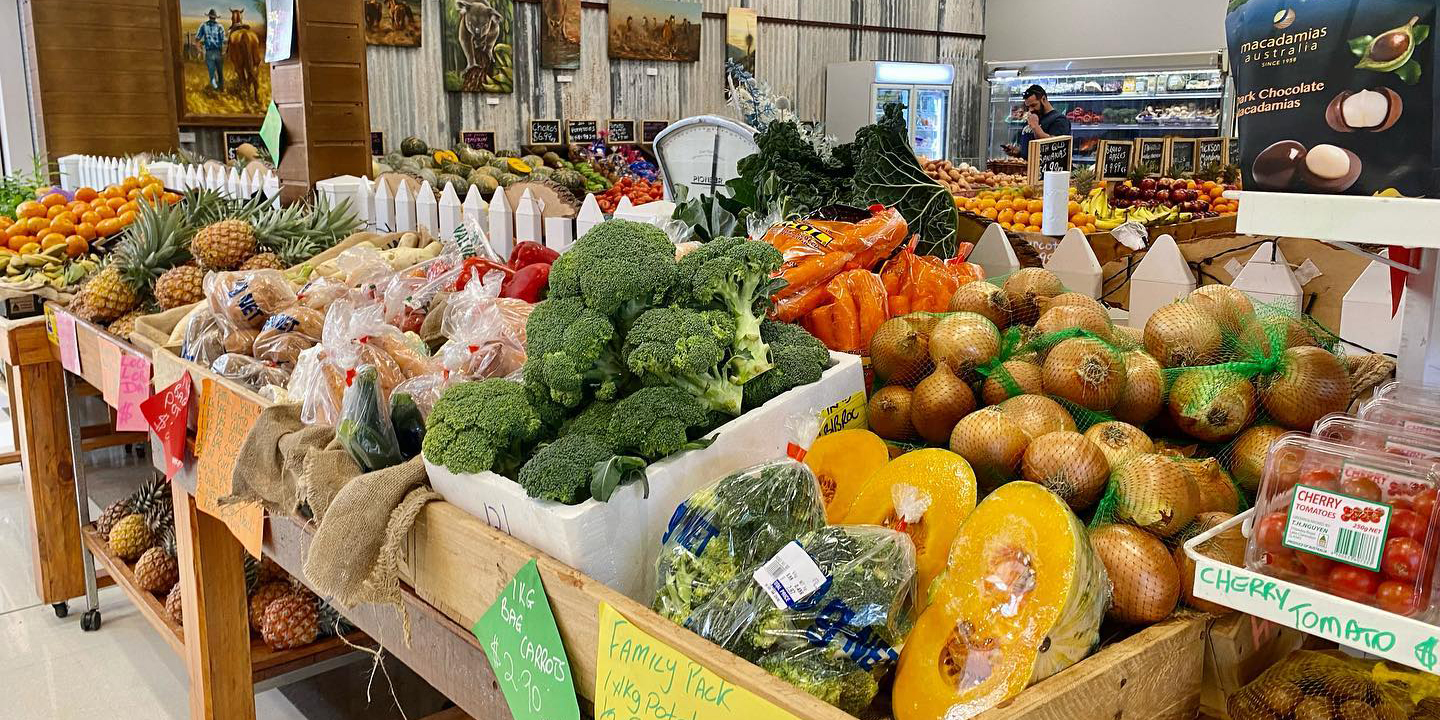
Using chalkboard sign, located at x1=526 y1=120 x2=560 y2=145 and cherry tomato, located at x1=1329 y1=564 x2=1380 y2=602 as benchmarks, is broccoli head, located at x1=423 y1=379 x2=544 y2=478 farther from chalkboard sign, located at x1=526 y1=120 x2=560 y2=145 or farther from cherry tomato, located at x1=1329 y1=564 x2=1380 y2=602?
chalkboard sign, located at x1=526 y1=120 x2=560 y2=145

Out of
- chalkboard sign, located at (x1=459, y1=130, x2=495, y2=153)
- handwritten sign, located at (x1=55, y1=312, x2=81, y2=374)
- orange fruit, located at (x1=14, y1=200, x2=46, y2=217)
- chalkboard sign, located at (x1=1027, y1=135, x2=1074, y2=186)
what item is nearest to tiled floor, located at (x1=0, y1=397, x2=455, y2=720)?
handwritten sign, located at (x1=55, y1=312, x2=81, y2=374)

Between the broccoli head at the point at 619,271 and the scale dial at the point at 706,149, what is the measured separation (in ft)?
6.32

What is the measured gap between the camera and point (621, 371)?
140cm

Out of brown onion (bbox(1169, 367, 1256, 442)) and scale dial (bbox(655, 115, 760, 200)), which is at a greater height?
scale dial (bbox(655, 115, 760, 200))

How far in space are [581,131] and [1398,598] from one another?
10054mm

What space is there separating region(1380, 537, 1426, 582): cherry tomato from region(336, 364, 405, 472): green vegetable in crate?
1.25m

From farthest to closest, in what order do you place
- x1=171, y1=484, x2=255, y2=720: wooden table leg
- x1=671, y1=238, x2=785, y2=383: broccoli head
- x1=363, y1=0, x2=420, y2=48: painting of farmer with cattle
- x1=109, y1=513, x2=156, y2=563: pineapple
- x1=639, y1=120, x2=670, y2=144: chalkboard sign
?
x1=639, y1=120, x2=670, y2=144: chalkboard sign
x1=363, y1=0, x2=420, y2=48: painting of farmer with cattle
x1=109, y1=513, x2=156, y2=563: pineapple
x1=171, y1=484, x2=255, y2=720: wooden table leg
x1=671, y1=238, x2=785, y2=383: broccoli head

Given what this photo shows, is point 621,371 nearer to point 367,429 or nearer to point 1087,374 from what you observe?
point 367,429

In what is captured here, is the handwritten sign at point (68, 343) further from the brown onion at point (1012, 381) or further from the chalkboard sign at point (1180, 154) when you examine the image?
the chalkboard sign at point (1180, 154)

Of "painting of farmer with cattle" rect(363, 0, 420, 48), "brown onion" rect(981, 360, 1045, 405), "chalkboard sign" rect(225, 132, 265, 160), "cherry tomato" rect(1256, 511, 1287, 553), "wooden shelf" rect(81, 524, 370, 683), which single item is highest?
"painting of farmer with cattle" rect(363, 0, 420, 48)

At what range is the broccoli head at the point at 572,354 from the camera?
1.32m

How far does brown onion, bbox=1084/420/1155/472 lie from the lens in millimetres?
1295

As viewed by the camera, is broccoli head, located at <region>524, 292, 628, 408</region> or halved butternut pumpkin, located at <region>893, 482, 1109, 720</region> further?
broccoli head, located at <region>524, 292, 628, 408</region>

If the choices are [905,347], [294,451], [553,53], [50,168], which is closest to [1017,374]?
[905,347]
